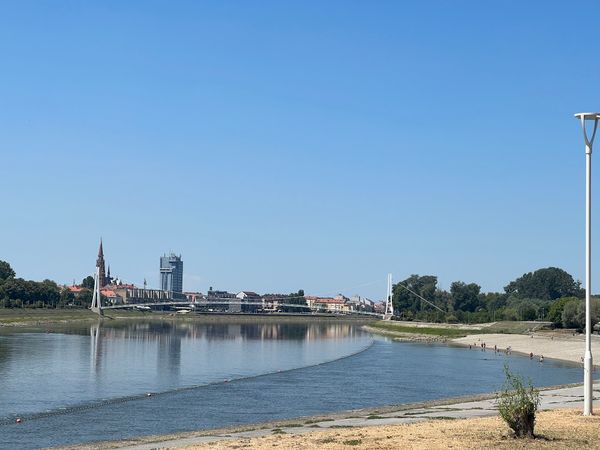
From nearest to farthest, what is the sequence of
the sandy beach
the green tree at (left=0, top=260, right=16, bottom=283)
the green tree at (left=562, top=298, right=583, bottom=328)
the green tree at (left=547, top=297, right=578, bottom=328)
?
the sandy beach < the green tree at (left=562, top=298, right=583, bottom=328) < the green tree at (left=547, top=297, right=578, bottom=328) < the green tree at (left=0, top=260, right=16, bottom=283)

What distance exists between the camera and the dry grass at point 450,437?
18.6 m

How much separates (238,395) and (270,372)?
16.2 metres

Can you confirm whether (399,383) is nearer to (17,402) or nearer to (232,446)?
(17,402)

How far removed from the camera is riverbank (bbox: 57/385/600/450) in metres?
19.0

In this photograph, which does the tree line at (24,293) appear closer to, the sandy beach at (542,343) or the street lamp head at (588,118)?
the sandy beach at (542,343)

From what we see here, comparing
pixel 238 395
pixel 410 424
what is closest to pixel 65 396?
pixel 238 395

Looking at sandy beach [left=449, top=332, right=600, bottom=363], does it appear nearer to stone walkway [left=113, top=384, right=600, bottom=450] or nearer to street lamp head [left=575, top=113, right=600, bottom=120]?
stone walkway [left=113, top=384, right=600, bottom=450]

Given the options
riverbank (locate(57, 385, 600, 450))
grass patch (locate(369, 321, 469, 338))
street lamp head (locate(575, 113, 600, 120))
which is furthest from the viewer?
grass patch (locate(369, 321, 469, 338))

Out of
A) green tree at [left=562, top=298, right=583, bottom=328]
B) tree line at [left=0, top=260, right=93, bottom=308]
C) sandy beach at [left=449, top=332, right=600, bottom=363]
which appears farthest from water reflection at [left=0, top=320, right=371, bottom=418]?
A: tree line at [left=0, top=260, right=93, bottom=308]

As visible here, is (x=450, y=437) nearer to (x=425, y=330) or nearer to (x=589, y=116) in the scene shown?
(x=589, y=116)

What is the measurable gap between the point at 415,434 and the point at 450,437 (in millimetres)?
1122

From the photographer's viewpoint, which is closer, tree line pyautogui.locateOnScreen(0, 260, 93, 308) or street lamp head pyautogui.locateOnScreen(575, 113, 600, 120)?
street lamp head pyautogui.locateOnScreen(575, 113, 600, 120)

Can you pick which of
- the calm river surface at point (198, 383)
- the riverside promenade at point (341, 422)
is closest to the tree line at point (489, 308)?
the calm river surface at point (198, 383)

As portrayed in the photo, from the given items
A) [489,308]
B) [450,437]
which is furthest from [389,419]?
[489,308]
